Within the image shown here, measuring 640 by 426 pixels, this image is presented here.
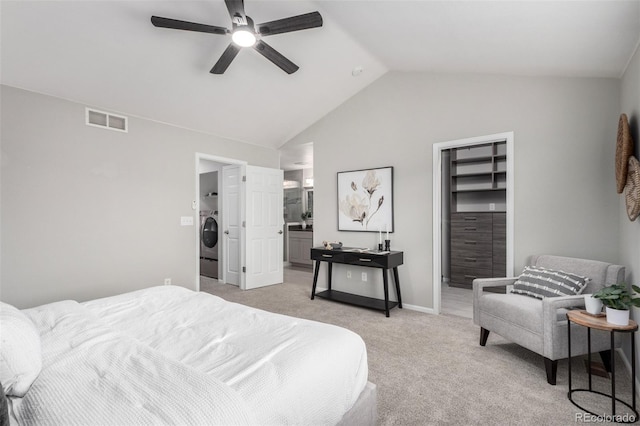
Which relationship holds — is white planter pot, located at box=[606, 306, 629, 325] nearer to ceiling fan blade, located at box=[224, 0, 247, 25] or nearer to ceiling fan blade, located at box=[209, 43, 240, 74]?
ceiling fan blade, located at box=[224, 0, 247, 25]

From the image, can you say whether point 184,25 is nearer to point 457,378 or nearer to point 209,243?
point 457,378

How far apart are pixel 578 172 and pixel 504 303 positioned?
1.47 m

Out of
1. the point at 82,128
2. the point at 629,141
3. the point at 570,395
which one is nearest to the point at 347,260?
the point at 570,395

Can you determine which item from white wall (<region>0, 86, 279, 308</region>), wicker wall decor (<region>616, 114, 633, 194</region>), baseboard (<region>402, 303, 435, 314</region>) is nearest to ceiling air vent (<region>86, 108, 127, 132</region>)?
white wall (<region>0, 86, 279, 308</region>)

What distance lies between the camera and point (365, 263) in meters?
3.75

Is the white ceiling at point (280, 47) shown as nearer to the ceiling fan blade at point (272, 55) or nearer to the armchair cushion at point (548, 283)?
the ceiling fan blade at point (272, 55)

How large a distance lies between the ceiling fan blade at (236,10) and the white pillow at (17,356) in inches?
78.7

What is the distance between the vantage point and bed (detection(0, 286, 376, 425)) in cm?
93

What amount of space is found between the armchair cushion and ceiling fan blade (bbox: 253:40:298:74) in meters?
2.74

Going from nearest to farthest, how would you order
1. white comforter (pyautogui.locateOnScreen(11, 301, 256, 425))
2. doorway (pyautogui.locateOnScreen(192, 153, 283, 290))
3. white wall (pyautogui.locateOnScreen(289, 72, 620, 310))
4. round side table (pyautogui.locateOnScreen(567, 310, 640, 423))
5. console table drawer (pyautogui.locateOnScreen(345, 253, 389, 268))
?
white comforter (pyautogui.locateOnScreen(11, 301, 256, 425))
round side table (pyautogui.locateOnScreen(567, 310, 640, 423))
white wall (pyautogui.locateOnScreen(289, 72, 620, 310))
console table drawer (pyautogui.locateOnScreen(345, 253, 389, 268))
doorway (pyautogui.locateOnScreen(192, 153, 283, 290))

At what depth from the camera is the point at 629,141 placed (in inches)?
82.7

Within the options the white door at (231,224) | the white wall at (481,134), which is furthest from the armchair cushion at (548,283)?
the white door at (231,224)

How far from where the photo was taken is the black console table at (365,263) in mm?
3621

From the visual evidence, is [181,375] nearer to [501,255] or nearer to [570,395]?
[570,395]
